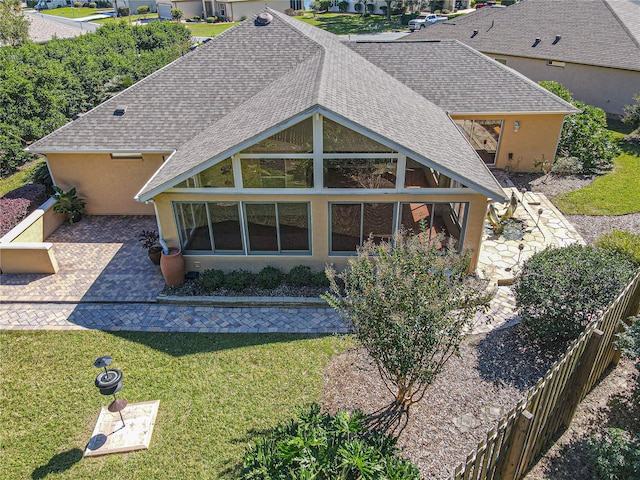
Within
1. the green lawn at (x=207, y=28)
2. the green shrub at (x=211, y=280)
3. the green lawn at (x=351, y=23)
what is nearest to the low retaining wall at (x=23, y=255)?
the green shrub at (x=211, y=280)

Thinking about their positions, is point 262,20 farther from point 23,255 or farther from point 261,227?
point 23,255

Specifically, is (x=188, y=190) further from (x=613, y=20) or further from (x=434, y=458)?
(x=613, y=20)

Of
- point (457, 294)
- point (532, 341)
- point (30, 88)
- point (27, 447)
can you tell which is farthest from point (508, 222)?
point (30, 88)

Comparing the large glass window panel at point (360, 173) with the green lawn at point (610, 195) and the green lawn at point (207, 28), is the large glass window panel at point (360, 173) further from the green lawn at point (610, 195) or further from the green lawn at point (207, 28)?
the green lawn at point (207, 28)

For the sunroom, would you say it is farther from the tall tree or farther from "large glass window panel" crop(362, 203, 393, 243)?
the tall tree

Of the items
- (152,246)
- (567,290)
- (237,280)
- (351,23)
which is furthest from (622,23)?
(351,23)

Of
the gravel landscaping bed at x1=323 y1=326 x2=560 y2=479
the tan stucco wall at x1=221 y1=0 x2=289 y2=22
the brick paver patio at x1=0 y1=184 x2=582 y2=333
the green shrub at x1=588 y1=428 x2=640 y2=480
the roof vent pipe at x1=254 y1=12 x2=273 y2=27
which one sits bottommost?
the brick paver patio at x1=0 y1=184 x2=582 y2=333

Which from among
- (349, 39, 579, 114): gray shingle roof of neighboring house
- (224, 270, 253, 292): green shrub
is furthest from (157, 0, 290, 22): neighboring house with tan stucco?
(224, 270, 253, 292): green shrub
